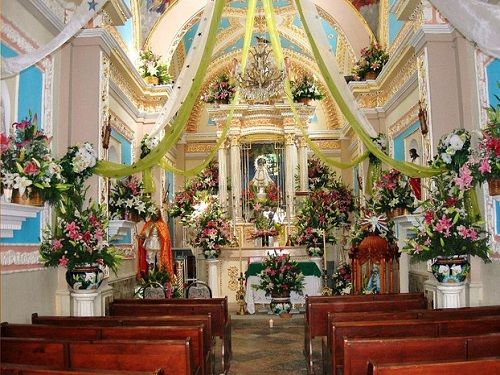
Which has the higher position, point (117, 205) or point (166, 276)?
point (117, 205)

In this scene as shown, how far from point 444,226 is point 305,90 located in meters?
8.75

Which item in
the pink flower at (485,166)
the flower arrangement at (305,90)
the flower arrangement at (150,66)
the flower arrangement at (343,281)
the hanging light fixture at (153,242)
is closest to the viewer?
the pink flower at (485,166)

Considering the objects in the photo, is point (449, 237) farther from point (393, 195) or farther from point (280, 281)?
point (280, 281)

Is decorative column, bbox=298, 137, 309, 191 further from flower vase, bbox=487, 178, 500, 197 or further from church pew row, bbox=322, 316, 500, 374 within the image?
church pew row, bbox=322, 316, 500, 374

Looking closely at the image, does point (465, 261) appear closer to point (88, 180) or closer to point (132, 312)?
point (132, 312)

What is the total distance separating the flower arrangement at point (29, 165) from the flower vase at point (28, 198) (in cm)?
3

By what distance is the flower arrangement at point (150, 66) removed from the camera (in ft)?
36.6

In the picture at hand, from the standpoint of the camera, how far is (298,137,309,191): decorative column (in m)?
14.2

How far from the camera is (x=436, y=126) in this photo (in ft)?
24.3

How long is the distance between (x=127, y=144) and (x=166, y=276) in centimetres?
264

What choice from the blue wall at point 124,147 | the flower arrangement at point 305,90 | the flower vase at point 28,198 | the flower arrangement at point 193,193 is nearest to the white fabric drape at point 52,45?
the flower vase at point 28,198

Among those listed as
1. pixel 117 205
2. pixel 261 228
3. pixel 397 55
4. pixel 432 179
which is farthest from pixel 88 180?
pixel 261 228

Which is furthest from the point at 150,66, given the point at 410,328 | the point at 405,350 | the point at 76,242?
the point at 405,350

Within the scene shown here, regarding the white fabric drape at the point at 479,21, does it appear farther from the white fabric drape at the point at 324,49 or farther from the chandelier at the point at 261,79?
the chandelier at the point at 261,79
